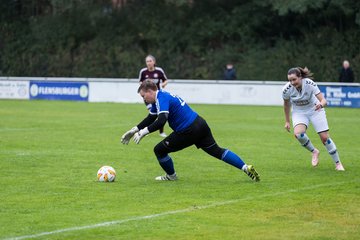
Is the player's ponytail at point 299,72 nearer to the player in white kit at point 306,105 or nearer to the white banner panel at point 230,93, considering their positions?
the player in white kit at point 306,105

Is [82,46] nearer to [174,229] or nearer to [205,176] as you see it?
[205,176]

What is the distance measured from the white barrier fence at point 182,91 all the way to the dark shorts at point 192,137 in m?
22.2

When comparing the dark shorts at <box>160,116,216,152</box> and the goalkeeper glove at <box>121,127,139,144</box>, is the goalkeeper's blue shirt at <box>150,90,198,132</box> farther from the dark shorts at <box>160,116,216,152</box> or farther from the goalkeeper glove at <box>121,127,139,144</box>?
the goalkeeper glove at <box>121,127,139,144</box>

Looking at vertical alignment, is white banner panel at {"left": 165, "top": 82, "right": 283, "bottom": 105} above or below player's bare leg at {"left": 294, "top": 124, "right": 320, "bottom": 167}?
below

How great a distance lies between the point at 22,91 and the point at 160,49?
41.9ft

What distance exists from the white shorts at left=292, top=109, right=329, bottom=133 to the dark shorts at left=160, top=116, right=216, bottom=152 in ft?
8.68

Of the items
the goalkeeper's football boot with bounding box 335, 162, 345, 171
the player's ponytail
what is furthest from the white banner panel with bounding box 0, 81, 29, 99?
the goalkeeper's football boot with bounding box 335, 162, 345, 171

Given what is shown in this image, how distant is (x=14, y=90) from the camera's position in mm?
39156

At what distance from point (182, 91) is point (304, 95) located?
75.2 feet

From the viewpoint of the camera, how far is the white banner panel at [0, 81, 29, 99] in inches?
1537

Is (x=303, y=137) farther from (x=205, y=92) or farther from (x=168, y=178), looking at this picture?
(x=205, y=92)

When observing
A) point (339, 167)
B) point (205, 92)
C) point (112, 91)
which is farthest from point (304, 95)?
point (112, 91)

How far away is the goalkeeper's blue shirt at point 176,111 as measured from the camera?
38.9ft

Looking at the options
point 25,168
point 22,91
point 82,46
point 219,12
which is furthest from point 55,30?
point 25,168
